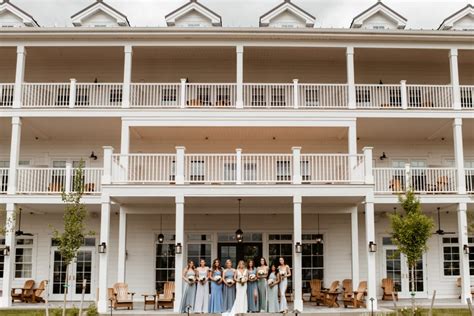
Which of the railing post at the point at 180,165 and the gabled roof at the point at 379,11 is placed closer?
the railing post at the point at 180,165

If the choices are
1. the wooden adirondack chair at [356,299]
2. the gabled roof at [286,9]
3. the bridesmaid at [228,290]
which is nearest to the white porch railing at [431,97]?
the gabled roof at [286,9]

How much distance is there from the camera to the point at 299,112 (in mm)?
19359

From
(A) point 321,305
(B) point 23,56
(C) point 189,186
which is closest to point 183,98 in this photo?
(C) point 189,186

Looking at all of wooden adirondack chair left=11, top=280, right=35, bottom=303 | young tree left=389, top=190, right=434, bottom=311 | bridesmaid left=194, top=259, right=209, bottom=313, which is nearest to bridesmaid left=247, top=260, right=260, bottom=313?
bridesmaid left=194, top=259, right=209, bottom=313

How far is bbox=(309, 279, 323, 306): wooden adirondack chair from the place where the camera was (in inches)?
731

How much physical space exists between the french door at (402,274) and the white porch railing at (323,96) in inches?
233

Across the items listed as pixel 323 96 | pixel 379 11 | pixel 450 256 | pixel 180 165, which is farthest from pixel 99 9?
pixel 450 256

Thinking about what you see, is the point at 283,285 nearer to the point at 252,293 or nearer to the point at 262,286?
the point at 262,286

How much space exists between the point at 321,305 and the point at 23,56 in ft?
43.4

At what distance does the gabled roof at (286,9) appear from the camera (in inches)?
867

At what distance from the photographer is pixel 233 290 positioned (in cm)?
1594

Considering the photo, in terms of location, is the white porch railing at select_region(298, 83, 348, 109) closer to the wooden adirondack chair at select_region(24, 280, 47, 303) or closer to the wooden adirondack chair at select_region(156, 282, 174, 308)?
the wooden adirondack chair at select_region(156, 282, 174, 308)

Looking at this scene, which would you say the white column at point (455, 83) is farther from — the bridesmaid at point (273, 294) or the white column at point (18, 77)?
the white column at point (18, 77)

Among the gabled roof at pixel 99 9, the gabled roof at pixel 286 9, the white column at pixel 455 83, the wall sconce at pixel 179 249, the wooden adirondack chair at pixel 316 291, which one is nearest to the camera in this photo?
the wall sconce at pixel 179 249
